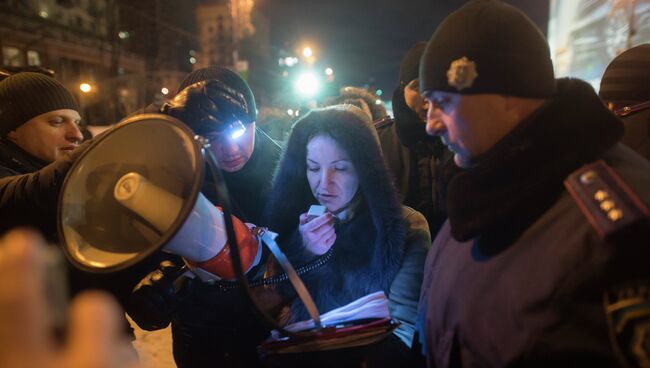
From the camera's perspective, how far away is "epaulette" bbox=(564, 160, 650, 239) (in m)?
0.85

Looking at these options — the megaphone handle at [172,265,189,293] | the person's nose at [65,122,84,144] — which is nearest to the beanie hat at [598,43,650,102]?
the megaphone handle at [172,265,189,293]

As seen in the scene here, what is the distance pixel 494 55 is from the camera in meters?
1.10

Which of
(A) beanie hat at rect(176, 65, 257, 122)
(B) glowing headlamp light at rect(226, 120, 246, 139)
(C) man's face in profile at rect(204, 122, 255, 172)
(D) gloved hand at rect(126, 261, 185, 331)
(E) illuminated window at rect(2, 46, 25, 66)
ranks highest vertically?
(E) illuminated window at rect(2, 46, 25, 66)

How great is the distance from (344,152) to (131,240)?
43.7 inches

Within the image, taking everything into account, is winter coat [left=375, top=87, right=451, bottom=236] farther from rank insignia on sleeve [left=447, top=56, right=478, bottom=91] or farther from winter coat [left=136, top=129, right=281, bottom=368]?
rank insignia on sleeve [left=447, top=56, right=478, bottom=91]

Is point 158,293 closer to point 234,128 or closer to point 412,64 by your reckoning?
point 234,128

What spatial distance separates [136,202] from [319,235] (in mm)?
787

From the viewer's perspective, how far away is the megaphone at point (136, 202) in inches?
47.7

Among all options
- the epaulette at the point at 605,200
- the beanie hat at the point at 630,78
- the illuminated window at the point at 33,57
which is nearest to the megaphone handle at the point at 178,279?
the epaulette at the point at 605,200

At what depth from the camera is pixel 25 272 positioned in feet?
1.90

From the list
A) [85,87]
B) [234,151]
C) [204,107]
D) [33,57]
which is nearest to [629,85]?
[234,151]

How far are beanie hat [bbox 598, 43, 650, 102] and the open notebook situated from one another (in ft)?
7.94

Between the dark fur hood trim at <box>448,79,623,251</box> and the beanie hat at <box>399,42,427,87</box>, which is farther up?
the beanie hat at <box>399,42,427,87</box>

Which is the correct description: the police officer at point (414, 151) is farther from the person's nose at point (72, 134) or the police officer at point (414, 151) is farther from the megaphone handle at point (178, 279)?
the person's nose at point (72, 134)
